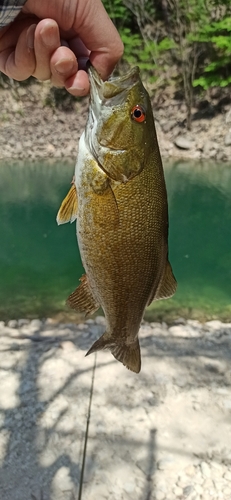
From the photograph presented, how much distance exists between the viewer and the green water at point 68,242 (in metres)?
7.05

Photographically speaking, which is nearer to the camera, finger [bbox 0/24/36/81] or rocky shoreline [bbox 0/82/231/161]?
finger [bbox 0/24/36/81]

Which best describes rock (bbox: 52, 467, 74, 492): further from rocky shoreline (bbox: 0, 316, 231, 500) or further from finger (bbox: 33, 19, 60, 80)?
finger (bbox: 33, 19, 60, 80)

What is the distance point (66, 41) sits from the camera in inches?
84.3

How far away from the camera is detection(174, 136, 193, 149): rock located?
45.5 feet

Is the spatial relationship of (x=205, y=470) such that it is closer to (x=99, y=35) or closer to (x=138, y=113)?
(x=138, y=113)

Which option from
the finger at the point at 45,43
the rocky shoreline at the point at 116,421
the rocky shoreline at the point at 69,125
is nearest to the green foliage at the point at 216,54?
the rocky shoreline at the point at 69,125

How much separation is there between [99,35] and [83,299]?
3.73 ft

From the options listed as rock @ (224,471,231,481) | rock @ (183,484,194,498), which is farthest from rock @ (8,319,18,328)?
rock @ (224,471,231,481)

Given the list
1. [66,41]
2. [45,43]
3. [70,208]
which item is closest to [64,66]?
[45,43]

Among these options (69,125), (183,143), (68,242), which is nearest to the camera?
(68,242)

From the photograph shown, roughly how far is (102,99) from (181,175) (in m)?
10.8

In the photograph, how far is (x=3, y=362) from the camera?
5.19 meters

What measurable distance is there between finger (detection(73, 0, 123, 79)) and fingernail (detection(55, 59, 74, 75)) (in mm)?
151

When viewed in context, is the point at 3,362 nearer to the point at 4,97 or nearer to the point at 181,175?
the point at 181,175
